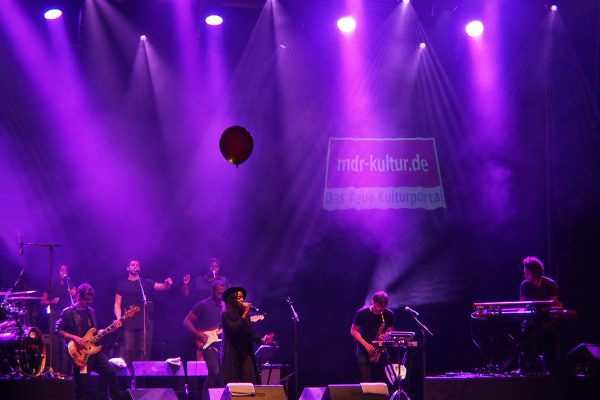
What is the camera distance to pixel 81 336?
11.0 m

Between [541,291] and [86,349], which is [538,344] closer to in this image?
[541,291]

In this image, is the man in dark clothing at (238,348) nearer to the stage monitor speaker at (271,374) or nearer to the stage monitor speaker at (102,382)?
the stage monitor speaker at (271,374)

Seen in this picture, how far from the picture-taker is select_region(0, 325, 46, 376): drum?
989 centimetres

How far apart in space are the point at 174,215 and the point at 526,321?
6736 millimetres

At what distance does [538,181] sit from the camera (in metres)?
13.5

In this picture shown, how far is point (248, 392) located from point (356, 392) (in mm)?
1187

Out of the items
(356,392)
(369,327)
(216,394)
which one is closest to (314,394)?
(356,392)

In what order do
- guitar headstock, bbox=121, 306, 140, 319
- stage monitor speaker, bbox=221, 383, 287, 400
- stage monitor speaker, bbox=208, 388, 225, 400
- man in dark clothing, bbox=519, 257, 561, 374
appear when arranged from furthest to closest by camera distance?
guitar headstock, bbox=121, 306, 140, 319
man in dark clothing, bbox=519, 257, 561, 374
stage monitor speaker, bbox=208, 388, 225, 400
stage monitor speaker, bbox=221, 383, 287, 400

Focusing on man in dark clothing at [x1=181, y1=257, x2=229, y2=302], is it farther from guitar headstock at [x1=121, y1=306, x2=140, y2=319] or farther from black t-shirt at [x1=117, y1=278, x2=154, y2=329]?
guitar headstock at [x1=121, y1=306, x2=140, y2=319]

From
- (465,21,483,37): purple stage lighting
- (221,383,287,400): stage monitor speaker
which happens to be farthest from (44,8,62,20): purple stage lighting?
(221,383,287,400): stage monitor speaker

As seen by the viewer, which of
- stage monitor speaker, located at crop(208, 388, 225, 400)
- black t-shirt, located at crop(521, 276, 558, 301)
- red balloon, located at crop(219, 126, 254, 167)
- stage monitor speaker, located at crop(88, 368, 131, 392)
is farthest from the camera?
stage monitor speaker, located at crop(88, 368, 131, 392)

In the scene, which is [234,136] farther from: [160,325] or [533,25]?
[533,25]

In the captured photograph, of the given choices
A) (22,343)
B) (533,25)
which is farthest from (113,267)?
(533,25)

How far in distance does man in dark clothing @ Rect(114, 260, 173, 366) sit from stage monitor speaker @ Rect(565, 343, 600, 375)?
6.81 m
